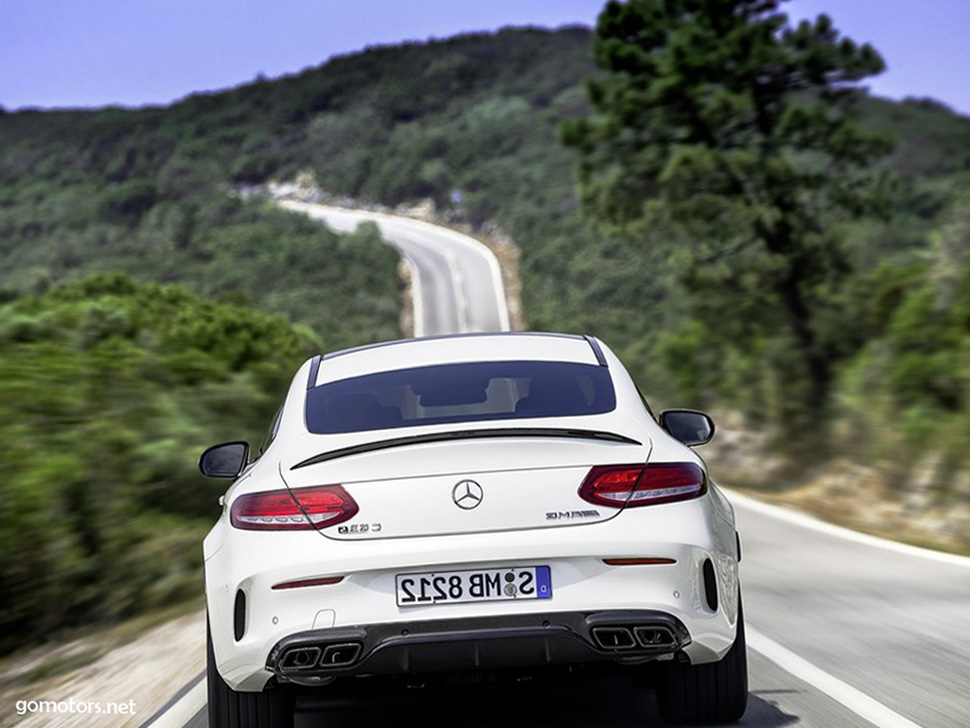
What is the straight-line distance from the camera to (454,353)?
219 inches

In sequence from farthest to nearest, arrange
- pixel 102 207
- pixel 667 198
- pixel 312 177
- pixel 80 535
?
pixel 312 177, pixel 102 207, pixel 667 198, pixel 80 535

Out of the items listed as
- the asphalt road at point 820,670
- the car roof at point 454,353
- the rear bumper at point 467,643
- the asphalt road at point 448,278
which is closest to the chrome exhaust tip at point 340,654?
the rear bumper at point 467,643

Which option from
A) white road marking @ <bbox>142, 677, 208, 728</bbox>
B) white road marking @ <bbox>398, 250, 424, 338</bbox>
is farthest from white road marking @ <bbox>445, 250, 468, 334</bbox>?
white road marking @ <bbox>142, 677, 208, 728</bbox>

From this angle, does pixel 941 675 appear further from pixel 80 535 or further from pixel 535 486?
pixel 80 535

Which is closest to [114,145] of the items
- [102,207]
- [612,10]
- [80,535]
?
[102,207]

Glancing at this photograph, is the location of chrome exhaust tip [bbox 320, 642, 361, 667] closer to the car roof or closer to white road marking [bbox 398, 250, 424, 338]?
the car roof

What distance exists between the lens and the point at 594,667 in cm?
466

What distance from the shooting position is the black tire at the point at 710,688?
4820 mm

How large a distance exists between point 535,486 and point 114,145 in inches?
5170

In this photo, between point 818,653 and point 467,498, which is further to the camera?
point 818,653

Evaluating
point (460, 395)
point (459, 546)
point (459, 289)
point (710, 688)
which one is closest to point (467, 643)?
point (459, 546)

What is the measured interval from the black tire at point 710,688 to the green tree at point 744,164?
17083 mm

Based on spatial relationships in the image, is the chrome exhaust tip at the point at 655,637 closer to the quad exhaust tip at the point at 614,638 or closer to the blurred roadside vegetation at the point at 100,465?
the quad exhaust tip at the point at 614,638

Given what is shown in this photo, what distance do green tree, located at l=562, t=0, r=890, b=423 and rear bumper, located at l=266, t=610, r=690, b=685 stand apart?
1777cm
